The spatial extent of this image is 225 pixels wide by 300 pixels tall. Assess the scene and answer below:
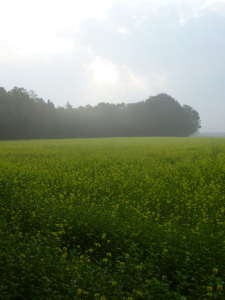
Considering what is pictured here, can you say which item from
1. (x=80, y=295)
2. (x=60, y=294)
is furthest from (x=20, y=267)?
(x=80, y=295)

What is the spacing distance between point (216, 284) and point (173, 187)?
582 centimetres

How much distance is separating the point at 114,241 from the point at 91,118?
63.8 m

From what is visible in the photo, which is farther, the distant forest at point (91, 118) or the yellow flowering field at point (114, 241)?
the distant forest at point (91, 118)

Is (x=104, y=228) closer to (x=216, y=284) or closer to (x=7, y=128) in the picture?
(x=216, y=284)

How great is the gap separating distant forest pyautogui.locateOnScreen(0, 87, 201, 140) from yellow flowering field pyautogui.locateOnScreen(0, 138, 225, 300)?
45.1 m

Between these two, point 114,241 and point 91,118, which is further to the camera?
point 91,118

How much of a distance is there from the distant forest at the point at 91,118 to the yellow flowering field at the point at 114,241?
45.1 metres

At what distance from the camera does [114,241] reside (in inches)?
212

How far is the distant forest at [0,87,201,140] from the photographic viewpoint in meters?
51.9

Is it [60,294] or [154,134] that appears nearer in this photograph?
[60,294]

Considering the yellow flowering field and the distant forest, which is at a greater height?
the distant forest

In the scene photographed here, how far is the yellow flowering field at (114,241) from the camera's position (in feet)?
12.2

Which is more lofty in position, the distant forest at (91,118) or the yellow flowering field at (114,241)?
the distant forest at (91,118)

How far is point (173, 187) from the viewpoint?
9555 mm
